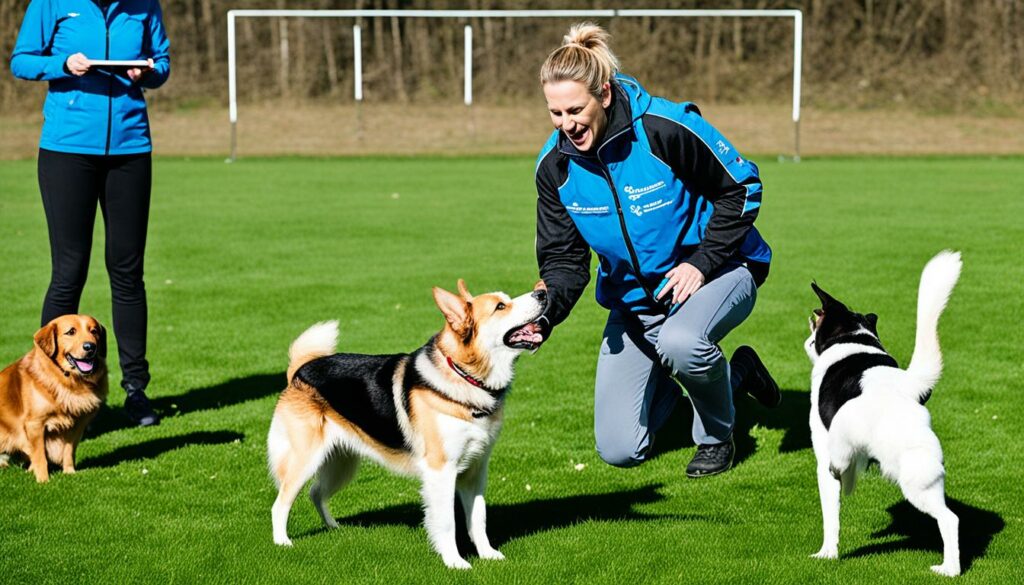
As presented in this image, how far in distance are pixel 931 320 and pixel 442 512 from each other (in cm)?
206

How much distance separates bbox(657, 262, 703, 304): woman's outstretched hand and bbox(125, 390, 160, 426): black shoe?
3.44 metres

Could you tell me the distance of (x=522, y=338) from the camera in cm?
487

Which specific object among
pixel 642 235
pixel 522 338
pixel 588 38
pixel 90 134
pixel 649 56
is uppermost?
pixel 649 56

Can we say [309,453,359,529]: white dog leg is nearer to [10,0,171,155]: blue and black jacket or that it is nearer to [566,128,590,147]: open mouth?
[566,128,590,147]: open mouth

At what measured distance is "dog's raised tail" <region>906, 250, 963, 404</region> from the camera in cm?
448

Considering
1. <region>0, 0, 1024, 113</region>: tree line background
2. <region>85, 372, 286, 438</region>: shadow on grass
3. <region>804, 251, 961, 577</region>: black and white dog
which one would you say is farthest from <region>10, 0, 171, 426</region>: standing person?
<region>0, 0, 1024, 113</region>: tree line background

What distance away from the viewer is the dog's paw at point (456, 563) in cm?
472

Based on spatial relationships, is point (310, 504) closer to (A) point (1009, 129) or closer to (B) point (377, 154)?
(B) point (377, 154)

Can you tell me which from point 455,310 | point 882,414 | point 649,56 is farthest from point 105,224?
point 649,56

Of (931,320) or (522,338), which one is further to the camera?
(522,338)

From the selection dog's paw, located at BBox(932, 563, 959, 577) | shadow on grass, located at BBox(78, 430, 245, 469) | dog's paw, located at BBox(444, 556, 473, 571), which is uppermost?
dog's paw, located at BBox(932, 563, 959, 577)

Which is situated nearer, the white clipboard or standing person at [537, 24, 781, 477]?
standing person at [537, 24, 781, 477]

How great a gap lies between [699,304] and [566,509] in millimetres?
1158

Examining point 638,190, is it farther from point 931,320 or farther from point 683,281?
point 931,320
